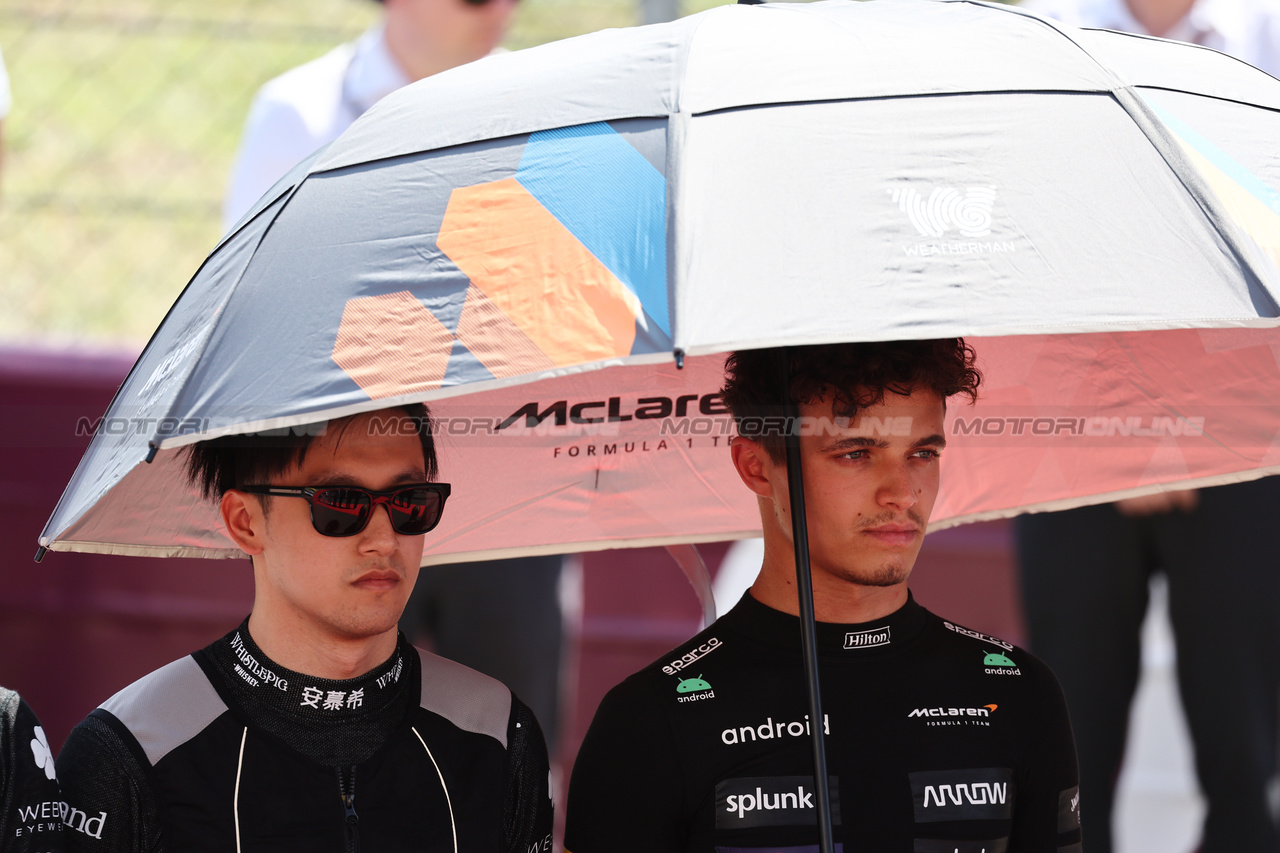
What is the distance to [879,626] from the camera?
8.29 ft

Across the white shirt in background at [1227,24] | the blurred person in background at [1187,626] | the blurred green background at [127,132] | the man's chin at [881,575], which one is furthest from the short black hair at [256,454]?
the blurred green background at [127,132]

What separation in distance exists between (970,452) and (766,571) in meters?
0.77

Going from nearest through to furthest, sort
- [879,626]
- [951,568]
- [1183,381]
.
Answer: [879,626], [1183,381], [951,568]

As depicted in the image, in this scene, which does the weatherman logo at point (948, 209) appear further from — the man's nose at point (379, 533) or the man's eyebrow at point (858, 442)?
the man's nose at point (379, 533)

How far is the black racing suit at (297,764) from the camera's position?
2.18m

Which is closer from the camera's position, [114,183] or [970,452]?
[970,452]

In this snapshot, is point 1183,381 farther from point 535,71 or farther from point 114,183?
point 114,183

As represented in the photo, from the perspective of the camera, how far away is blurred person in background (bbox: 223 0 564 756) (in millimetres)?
3916

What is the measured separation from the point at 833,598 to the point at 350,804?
871mm

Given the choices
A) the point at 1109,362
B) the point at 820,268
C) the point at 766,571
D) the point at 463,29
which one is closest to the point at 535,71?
the point at 820,268

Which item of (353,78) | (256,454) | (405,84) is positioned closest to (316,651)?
(256,454)

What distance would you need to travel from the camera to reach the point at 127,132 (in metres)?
7.00

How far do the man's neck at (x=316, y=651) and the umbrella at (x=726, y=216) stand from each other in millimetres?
355

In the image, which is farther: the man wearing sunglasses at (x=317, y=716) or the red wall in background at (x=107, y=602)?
the red wall in background at (x=107, y=602)
